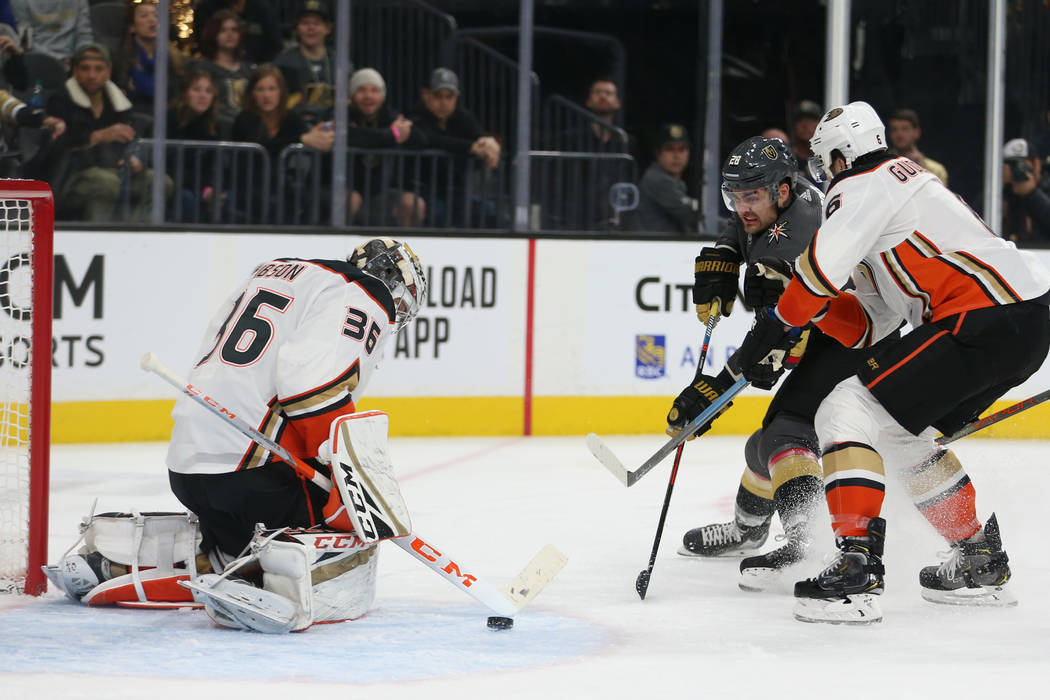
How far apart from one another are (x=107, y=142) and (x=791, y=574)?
11.7 ft

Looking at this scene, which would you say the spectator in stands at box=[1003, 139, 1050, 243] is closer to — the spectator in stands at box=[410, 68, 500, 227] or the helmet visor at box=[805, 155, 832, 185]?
the spectator in stands at box=[410, 68, 500, 227]

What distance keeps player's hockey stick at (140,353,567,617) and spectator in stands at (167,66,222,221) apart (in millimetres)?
3122

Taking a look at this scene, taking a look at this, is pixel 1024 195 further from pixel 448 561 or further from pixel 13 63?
pixel 448 561

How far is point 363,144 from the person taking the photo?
6.07 metres

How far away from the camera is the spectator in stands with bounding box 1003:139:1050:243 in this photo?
21.4 feet

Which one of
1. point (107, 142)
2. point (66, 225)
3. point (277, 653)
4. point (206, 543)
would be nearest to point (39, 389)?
point (206, 543)

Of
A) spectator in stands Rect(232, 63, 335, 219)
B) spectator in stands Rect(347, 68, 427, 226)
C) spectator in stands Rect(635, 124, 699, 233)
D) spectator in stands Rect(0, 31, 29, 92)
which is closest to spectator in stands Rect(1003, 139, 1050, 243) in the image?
spectator in stands Rect(635, 124, 699, 233)

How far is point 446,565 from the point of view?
2754 mm

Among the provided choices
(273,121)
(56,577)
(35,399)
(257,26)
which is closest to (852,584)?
(56,577)

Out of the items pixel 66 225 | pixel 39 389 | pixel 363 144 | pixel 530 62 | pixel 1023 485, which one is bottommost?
pixel 1023 485

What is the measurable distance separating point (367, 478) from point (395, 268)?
460 mm

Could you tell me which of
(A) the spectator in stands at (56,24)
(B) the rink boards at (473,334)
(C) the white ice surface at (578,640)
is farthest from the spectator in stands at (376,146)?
(C) the white ice surface at (578,640)

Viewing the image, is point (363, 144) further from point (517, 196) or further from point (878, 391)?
point (878, 391)

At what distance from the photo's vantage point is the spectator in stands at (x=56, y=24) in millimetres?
5668
